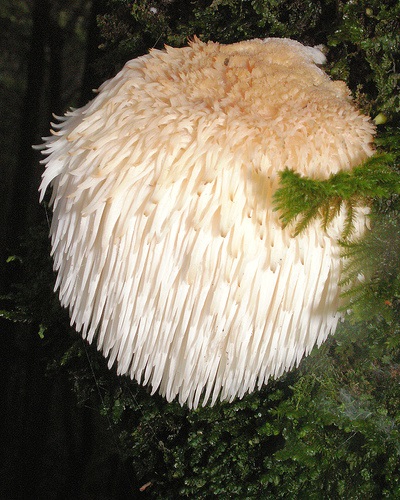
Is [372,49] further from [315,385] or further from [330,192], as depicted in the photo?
[315,385]

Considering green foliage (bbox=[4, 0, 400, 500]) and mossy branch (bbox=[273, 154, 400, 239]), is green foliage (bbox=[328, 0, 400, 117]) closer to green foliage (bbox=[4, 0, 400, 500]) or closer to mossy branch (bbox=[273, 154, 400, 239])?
green foliage (bbox=[4, 0, 400, 500])

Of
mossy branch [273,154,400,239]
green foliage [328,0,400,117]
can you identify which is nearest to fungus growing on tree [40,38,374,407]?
mossy branch [273,154,400,239]

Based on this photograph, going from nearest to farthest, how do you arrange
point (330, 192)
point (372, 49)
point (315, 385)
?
1. point (330, 192)
2. point (372, 49)
3. point (315, 385)

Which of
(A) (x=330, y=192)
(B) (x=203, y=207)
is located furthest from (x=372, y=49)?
(B) (x=203, y=207)

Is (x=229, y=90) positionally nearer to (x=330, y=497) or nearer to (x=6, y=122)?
(x=330, y=497)

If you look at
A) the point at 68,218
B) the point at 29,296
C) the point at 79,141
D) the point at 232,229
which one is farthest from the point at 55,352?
the point at 232,229

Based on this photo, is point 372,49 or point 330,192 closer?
point 330,192
